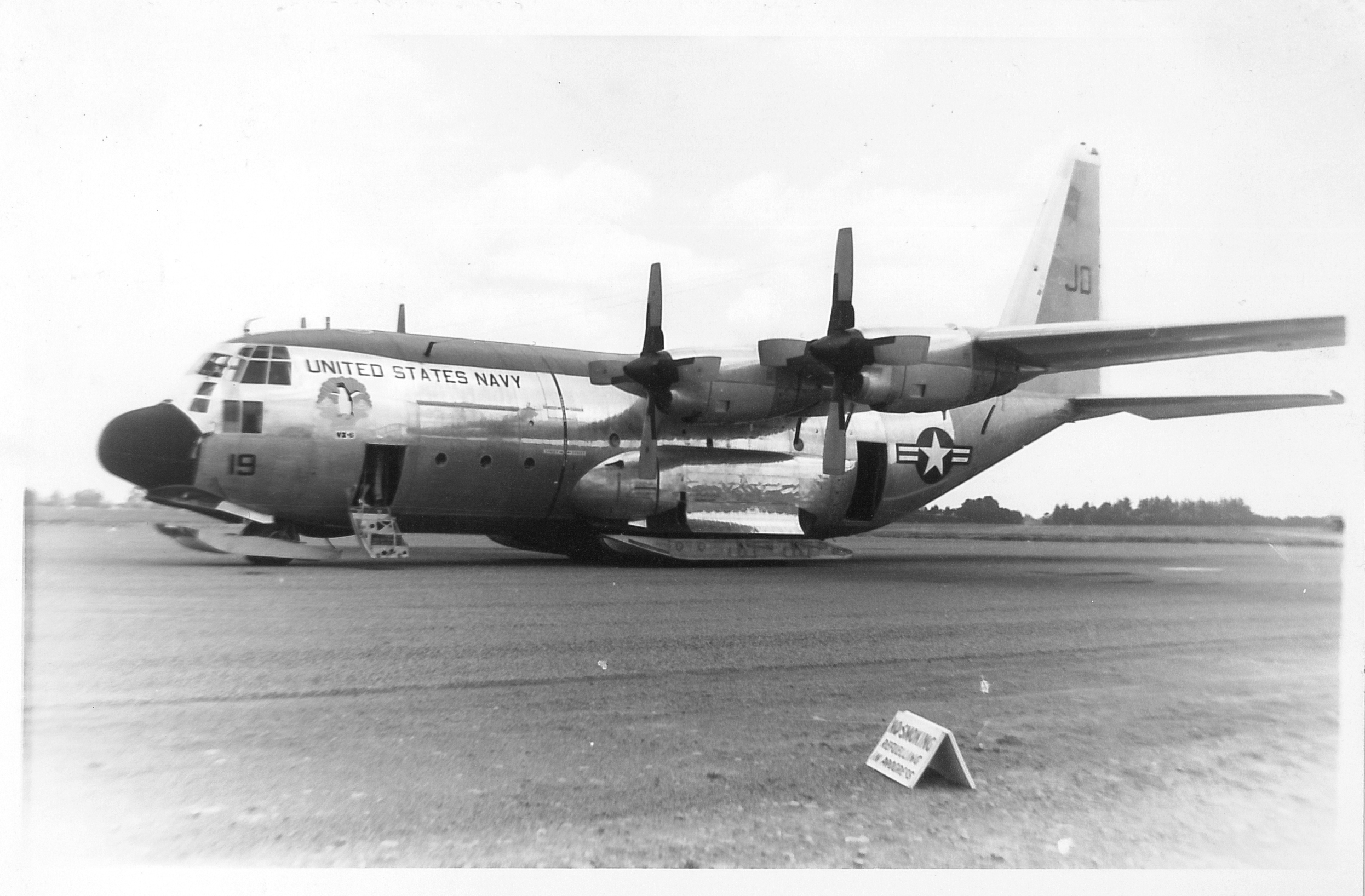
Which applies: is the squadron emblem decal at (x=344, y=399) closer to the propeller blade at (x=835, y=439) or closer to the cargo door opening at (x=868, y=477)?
the propeller blade at (x=835, y=439)

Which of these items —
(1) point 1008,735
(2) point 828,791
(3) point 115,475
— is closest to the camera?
(2) point 828,791

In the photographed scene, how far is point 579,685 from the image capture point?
616 centimetres

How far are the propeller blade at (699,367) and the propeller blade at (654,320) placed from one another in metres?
0.50

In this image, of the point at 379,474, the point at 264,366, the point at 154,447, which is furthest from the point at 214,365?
the point at 379,474

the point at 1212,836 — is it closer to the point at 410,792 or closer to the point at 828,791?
the point at 828,791

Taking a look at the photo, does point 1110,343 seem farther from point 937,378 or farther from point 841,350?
point 841,350

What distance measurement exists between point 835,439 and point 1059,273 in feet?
20.5

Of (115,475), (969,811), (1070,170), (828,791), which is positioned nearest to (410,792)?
(828,791)

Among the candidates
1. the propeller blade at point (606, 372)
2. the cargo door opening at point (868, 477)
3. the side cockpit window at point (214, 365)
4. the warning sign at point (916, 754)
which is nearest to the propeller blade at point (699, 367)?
the propeller blade at point (606, 372)

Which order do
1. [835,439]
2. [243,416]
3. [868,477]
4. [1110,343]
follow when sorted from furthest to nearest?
[868,477], [835,439], [1110,343], [243,416]

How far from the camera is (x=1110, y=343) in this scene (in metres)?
12.6

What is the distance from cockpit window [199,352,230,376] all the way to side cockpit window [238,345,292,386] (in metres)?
0.19

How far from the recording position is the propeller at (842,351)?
42.5 feet

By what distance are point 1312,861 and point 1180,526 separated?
7877 mm
